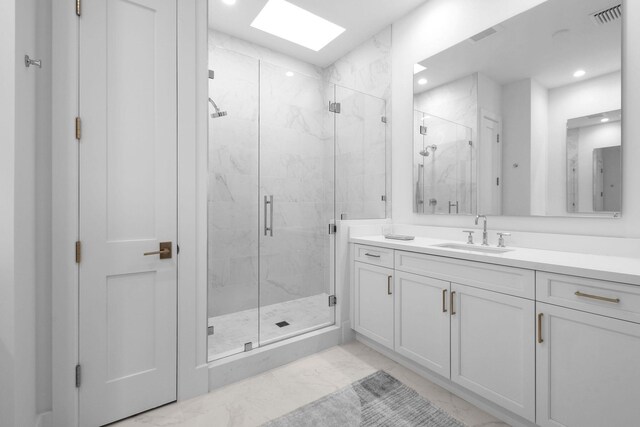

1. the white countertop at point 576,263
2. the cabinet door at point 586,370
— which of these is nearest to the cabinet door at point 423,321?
the white countertop at point 576,263

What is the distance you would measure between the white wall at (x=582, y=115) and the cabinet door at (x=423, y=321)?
0.89 meters

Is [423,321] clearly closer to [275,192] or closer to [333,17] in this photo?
[275,192]

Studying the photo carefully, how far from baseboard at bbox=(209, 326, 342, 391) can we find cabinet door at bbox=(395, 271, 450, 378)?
597 mm

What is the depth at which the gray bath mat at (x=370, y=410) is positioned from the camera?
155 centimetres

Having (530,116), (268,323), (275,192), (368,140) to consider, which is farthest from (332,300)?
(530,116)

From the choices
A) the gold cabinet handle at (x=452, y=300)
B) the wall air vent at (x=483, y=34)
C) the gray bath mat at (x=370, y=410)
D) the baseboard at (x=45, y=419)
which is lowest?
the gray bath mat at (x=370, y=410)

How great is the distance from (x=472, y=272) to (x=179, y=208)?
66.1 inches

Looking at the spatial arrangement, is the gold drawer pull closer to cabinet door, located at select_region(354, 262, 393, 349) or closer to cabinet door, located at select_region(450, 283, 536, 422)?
cabinet door, located at select_region(450, 283, 536, 422)

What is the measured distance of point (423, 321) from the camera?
1.86 metres

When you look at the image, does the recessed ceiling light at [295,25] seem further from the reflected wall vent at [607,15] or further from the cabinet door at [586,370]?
the cabinet door at [586,370]

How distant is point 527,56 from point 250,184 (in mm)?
2165

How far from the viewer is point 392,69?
2.82 metres

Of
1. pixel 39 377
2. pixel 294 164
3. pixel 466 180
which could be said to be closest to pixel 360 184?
pixel 294 164

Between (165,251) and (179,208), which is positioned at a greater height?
(179,208)
